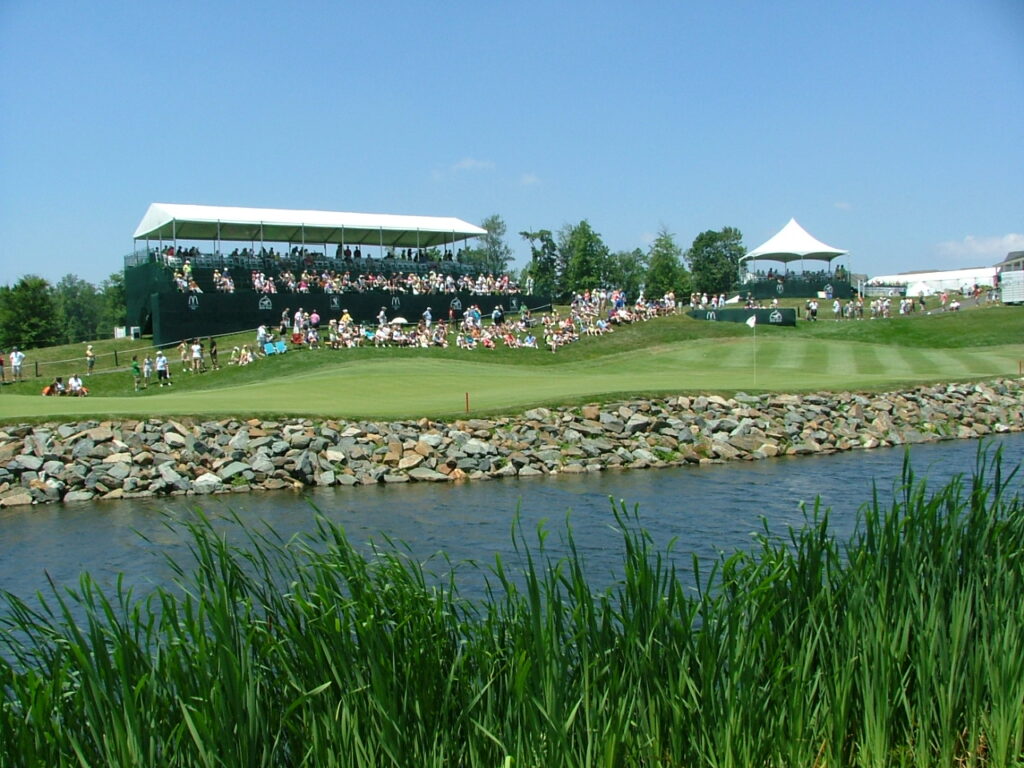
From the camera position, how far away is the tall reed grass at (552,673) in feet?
16.8

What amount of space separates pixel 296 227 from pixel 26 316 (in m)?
39.6

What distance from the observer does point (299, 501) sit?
21.3m

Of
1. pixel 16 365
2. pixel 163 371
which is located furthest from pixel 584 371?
pixel 16 365

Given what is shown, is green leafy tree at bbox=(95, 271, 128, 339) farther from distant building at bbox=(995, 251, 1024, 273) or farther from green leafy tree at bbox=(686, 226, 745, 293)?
distant building at bbox=(995, 251, 1024, 273)

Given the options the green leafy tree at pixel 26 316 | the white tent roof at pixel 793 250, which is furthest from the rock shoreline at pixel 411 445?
the green leafy tree at pixel 26 316

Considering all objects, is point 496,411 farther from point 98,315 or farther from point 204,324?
point 98,315

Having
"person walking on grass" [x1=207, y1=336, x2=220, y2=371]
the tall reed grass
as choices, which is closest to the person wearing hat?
"person walking on grass" [x1=207, y1=336, x2=220, y2=371]

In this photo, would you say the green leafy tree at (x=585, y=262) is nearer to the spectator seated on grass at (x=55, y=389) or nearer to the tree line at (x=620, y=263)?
the tree line at (x=620, y=263)

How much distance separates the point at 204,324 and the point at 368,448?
82.9ft

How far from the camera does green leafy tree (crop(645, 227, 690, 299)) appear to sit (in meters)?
116

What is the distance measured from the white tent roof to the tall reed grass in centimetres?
6980

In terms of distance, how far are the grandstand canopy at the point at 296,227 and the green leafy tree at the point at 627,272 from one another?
50409 millimetres

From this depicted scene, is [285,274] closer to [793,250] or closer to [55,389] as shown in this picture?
[55,389]

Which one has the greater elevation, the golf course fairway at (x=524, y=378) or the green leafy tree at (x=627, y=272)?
the green leafy tree at (x=627, y=272)
